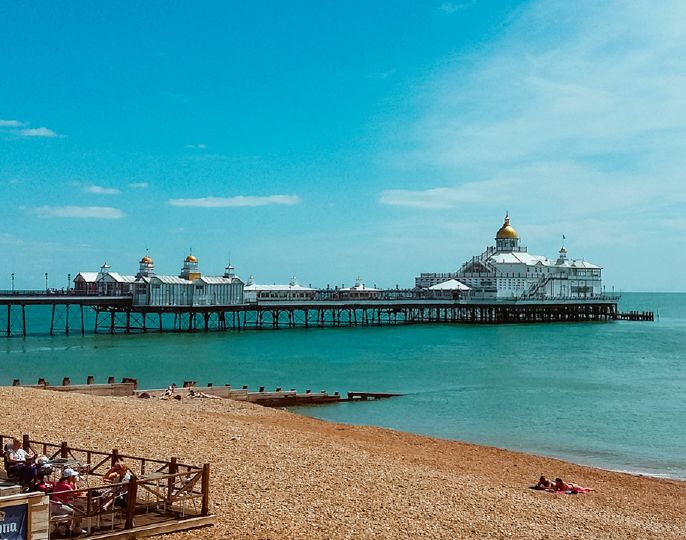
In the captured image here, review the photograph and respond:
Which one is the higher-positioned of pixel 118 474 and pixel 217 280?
pixel 217 280

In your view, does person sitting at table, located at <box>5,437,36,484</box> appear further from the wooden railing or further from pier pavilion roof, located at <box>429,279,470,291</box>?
pier pavilion roof, located at <box>429,279,470,291</box>

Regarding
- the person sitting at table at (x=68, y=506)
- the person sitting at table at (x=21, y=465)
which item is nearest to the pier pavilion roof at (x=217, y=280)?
the person sitting at table at (x=21, y=465)

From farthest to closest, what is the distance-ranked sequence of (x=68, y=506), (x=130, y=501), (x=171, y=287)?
1. (x=171, y=287)
2. (x=130, y=501)
3. (x=68, y=506)

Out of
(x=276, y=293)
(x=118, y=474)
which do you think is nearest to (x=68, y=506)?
(x=118, y=474)

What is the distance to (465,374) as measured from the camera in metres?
40.8

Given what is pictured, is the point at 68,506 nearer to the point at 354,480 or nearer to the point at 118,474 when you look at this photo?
the point at 118,474

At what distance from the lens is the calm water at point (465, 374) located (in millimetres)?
23977

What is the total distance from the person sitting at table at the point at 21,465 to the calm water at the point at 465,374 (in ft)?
47.5

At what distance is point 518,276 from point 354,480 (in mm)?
88074

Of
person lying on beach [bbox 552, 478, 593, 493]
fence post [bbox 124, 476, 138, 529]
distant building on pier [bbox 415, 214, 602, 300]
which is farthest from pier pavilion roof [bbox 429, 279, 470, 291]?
fence post [bbox 124, 476, 138, 529]

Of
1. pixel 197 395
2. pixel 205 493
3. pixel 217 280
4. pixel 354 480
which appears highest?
pixel 217 280

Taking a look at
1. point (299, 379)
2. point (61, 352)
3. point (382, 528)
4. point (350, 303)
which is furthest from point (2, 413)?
point (350, 303)

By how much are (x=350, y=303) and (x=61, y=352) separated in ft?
117

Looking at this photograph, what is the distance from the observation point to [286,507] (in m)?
11.1
